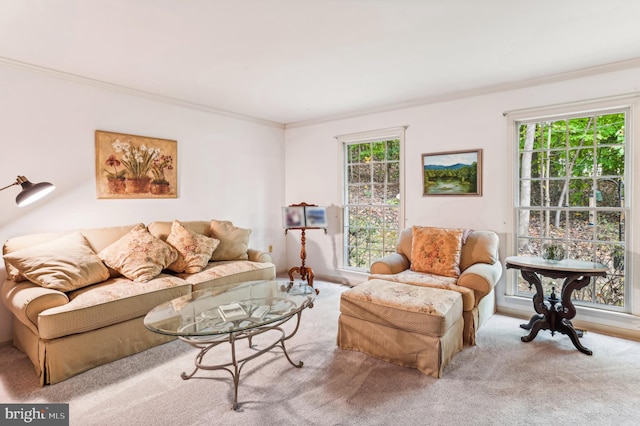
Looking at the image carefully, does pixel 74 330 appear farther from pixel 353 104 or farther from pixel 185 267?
pixel 353 104

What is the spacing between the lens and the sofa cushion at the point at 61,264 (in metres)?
2.57

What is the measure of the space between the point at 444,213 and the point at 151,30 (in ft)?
10.9

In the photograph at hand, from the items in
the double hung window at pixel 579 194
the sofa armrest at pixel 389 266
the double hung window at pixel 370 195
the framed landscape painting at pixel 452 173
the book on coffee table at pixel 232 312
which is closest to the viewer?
the book on coffee table at pixel 232 312

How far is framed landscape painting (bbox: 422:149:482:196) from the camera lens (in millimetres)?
3773

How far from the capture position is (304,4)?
2078 millimetres

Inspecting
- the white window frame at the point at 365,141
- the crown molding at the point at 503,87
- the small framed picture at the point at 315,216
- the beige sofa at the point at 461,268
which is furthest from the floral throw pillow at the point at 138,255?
the crown molding at the point at 503,87

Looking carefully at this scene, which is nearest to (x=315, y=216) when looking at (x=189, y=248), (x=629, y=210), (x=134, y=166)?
(x=189, y=248)

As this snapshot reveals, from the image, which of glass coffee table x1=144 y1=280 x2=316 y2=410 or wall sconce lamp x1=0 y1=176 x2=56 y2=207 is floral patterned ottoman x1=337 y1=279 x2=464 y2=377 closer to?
glass coffee table x1=144 y1=280 x2=316 y2=410

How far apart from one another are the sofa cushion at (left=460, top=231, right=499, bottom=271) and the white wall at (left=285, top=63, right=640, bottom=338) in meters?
0.28

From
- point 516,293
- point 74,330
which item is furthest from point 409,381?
point 74,330

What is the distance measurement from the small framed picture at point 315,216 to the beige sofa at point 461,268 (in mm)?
1325

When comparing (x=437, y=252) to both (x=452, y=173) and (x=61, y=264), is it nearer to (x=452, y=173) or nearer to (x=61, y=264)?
(x=452, y=173)

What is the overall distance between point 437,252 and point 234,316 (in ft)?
6.75

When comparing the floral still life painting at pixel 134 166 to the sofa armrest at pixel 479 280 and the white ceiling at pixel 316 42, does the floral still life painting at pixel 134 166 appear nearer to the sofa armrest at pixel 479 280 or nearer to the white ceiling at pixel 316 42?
the white ceiling at pixel 316 42
